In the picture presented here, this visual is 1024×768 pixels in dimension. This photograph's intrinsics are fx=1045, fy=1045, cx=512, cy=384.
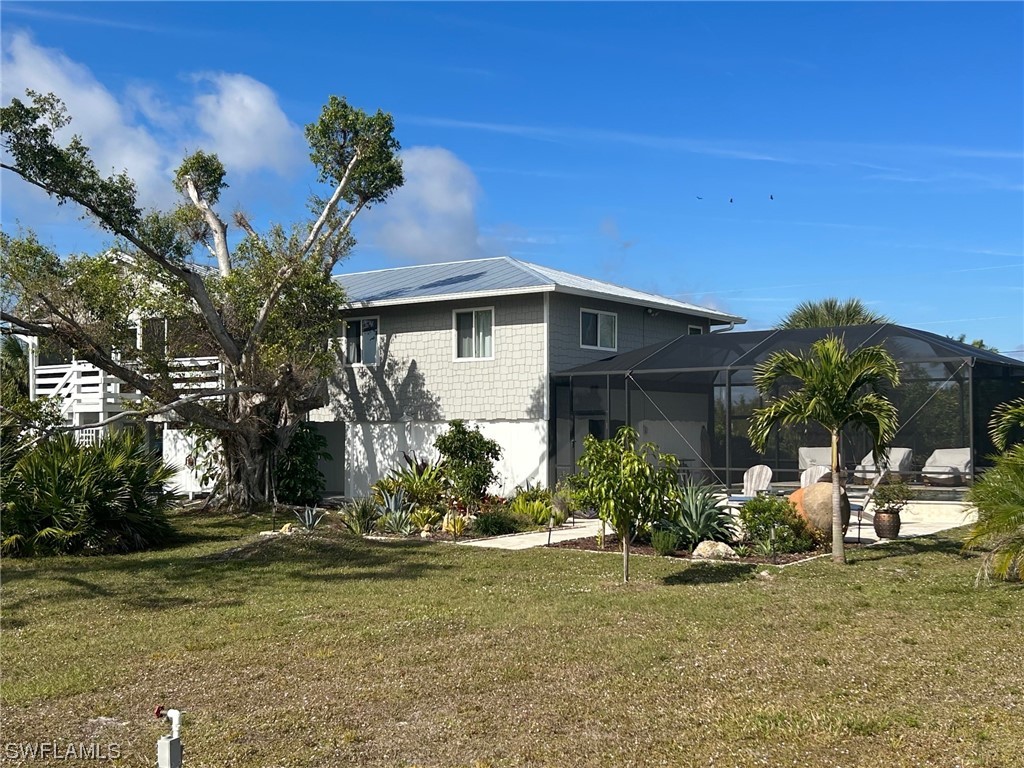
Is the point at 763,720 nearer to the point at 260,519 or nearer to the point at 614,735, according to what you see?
the point at 614,735

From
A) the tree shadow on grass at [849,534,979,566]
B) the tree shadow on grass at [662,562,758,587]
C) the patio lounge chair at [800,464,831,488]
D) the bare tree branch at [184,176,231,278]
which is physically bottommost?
the tree shadow on grass at [662,562,758,587]

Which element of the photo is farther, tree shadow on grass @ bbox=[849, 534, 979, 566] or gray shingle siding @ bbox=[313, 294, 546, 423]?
gray shingle siding @ bbox=[313, 294, 546, 423]

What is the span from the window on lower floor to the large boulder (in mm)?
10214

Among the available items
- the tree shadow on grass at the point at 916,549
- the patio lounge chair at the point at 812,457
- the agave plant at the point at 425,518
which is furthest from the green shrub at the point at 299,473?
the tree shadow on grass at the point at 916,549

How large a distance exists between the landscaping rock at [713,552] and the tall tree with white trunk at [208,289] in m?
10.8

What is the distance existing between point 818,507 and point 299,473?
13.0m

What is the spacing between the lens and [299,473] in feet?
79.3

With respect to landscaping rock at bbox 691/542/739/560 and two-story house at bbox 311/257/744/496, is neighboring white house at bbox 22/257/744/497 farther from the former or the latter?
landscaping rock at bbox 691/542/739/560

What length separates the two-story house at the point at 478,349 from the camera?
77.0 feet

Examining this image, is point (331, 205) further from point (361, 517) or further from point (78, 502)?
point (78, 502)

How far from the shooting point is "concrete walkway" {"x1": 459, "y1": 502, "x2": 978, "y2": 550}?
1638 cm

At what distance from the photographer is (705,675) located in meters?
7.66

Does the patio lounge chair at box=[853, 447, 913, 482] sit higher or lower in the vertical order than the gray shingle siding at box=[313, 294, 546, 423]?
lower

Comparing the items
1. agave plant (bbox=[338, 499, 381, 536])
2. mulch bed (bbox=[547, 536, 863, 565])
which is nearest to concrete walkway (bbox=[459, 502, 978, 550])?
mulch bed (bbox=[547, 536, 863, 565])
